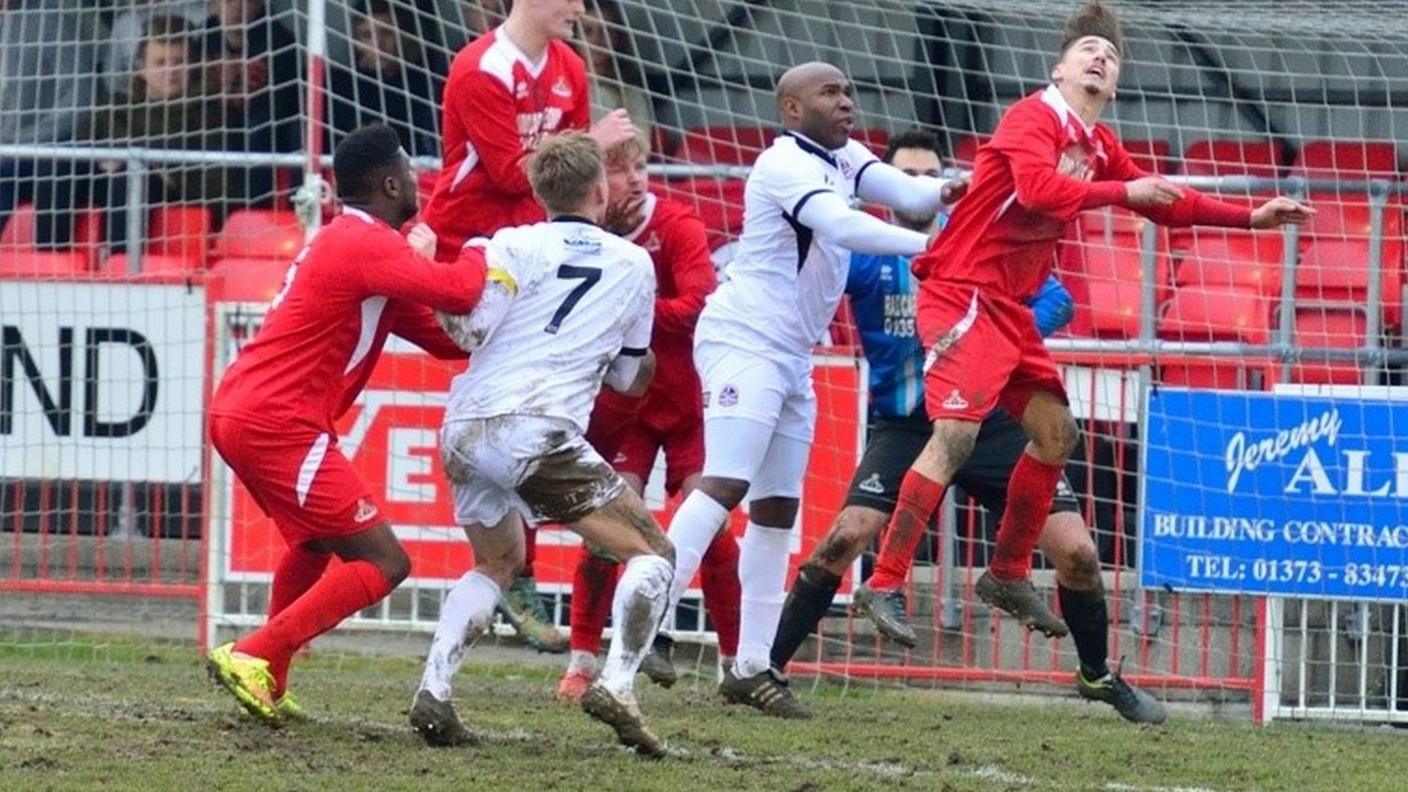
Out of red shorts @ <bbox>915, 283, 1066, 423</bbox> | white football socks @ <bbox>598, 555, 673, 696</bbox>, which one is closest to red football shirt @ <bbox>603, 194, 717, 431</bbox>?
red shorts @ <bbox>915, 283, 1066, 423</bbox>

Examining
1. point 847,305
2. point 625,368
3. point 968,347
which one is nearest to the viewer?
point 625,368

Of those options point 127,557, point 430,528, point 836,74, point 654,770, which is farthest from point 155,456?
point 654,770

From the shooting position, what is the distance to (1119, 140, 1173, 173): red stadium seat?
1130 cm

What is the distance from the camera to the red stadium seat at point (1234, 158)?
36.8 feet

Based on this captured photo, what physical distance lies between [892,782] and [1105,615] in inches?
81.5

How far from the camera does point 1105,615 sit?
862cm

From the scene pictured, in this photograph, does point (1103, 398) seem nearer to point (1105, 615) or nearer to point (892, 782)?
point (1105, 615)

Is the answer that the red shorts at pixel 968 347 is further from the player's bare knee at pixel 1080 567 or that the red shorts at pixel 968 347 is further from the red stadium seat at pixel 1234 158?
the red stadium seat at pixel 1234 158

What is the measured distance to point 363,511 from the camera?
7375 mm

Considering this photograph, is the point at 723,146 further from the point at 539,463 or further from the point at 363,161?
the point at 539,463

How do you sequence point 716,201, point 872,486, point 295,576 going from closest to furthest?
point 295,576 → point 872,486 → point 716,201

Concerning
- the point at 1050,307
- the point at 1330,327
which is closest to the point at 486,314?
the point at 1050,307

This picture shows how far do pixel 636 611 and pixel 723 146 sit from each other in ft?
17.2

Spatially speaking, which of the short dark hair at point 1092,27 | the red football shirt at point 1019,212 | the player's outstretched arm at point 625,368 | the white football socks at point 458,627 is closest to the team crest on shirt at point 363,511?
the white football socks at point 458,627
